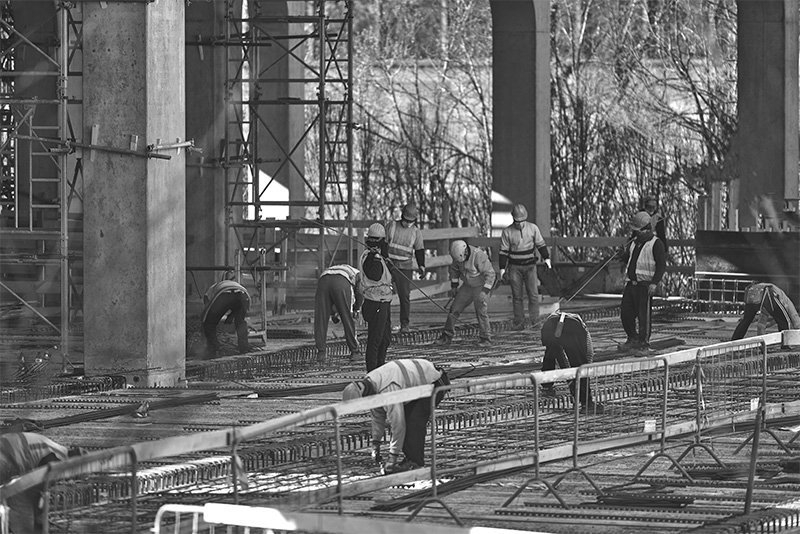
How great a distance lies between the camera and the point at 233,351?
64.0 ft

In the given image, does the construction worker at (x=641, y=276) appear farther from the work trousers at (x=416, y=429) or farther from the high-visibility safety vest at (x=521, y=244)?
the work trousers at (x=416, y=429)

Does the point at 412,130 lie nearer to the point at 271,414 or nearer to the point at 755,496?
the point at 271,414

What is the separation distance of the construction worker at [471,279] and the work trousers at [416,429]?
8603 millimetres

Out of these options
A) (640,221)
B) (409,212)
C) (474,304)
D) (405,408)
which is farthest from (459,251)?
(405,408)

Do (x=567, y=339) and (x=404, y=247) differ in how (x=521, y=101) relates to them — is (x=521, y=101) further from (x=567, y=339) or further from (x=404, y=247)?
(x=567, y=339)

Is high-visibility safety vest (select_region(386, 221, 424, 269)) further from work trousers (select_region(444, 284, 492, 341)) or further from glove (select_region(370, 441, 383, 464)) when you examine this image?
glove (select_region(370, 441, 383, 464))

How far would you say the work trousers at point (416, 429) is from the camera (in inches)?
435

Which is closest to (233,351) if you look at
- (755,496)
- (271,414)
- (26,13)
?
(271,414)

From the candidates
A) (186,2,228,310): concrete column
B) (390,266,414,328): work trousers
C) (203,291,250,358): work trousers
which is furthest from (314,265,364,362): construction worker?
(186,2,228,310): concrete column

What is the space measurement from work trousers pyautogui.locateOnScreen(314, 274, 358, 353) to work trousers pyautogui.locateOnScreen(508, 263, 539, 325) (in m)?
4.49

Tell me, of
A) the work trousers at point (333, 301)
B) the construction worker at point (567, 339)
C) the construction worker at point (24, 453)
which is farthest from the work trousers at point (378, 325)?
the construction worker at point (24, 453)

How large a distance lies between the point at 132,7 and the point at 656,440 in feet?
24.6

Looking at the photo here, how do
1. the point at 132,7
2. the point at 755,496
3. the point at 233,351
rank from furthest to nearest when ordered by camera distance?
the point at 233,351 < the point at 132,7 < the point at 755,496

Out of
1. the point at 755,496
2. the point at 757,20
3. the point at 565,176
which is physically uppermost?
the point at 757,20
